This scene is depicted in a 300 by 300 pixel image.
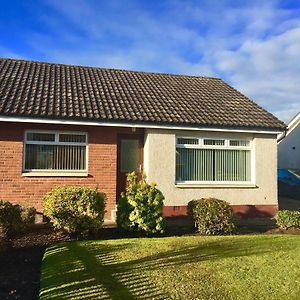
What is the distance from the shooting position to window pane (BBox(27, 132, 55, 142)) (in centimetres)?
1232

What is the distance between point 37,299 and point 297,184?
74.0 ft

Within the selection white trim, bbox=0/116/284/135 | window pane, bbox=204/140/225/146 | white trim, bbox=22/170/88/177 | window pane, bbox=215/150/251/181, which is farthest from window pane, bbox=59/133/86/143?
window pane, bbox=215/150/251/181

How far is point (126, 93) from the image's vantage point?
15086 millimetres

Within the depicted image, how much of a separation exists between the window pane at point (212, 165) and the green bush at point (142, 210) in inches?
116

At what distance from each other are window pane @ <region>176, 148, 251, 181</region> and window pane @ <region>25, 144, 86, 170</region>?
3302 millimetres

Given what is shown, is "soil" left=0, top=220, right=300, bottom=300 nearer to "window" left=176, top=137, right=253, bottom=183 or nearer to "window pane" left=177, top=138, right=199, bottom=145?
"window" left=176, top=137, right=253, bottom=183

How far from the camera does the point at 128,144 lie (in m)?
13.4

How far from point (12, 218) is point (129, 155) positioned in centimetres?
541

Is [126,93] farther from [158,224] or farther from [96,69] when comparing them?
[158,224]

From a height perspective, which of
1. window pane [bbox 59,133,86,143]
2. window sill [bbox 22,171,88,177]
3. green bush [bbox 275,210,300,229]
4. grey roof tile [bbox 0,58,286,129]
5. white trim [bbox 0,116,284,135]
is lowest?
green bush [bbox 275,210,300,229]

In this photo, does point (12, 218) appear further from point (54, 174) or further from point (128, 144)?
point (128, 144)

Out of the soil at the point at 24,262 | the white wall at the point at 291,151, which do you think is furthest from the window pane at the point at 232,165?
the white wall at the point at 291,151

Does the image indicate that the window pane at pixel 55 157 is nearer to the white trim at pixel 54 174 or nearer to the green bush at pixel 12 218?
the white trim at pixel 54 174

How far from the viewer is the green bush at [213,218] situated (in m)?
11.0
